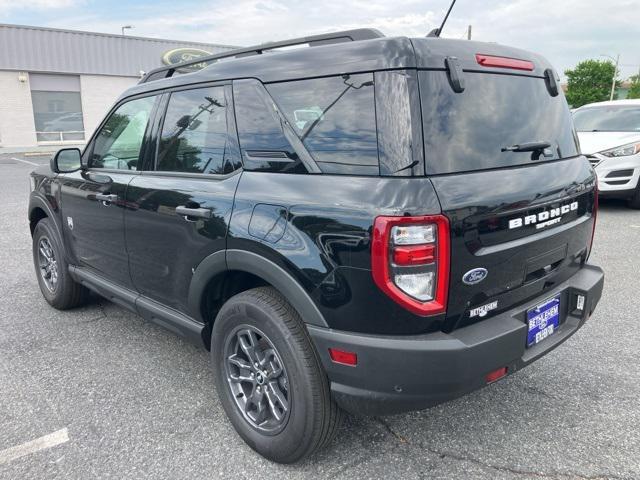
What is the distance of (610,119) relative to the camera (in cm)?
871

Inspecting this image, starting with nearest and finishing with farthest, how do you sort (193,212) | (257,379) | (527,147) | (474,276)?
(474,276)
(527,147)
(257,379)
(193,212)

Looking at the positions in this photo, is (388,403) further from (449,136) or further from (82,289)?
(82,289)

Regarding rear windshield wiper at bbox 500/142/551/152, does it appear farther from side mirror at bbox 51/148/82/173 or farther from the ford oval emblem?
side mirror at bbox 51/148/82/173

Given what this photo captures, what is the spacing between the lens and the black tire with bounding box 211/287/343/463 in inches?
83.8

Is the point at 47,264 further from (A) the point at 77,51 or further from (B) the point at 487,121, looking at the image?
(A) the point at 77,51

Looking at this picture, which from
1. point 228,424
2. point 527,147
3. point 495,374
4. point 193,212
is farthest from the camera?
point 228,424

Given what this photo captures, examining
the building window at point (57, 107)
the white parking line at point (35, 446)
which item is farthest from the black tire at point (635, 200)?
the building window at point (57, 107)

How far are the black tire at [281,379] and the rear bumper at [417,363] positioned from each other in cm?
9

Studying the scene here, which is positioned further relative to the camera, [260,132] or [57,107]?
[57,107]

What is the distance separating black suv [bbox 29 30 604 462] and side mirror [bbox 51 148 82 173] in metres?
1.13

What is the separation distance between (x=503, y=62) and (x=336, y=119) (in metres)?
0.87

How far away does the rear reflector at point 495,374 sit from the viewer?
205 cm

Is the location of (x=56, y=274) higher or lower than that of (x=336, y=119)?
lower

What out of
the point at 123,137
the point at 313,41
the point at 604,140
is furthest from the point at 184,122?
the point at 604,140
